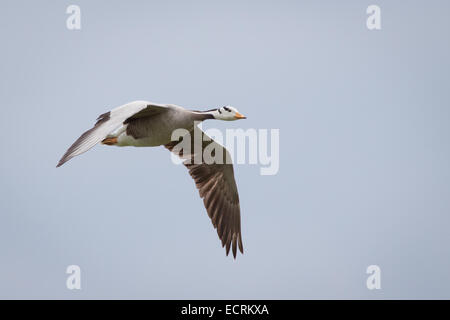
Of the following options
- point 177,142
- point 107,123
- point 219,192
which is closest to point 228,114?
point 177,142

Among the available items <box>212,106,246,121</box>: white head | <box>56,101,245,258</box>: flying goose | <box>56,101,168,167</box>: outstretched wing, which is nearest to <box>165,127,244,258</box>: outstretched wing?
<box>56,101,245,258</box>: flying goose

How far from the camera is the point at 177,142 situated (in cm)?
1366

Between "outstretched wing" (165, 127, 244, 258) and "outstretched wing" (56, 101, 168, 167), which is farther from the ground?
"outstretched wing" (56, 101, 168, 167)

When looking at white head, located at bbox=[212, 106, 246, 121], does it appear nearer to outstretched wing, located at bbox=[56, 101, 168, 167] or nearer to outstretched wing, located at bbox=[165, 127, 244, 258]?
outstretched wing, located at bbox=[56, 101, 168, 167]

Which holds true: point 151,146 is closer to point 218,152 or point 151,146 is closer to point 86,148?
point 218,152

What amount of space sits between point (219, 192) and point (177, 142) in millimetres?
1315

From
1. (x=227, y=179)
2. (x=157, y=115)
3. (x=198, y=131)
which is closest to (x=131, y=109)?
(x=157, y=115)

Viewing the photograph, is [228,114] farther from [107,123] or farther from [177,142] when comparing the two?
[107,123]

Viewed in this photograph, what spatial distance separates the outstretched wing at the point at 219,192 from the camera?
13766 mm

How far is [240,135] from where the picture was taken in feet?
43.1

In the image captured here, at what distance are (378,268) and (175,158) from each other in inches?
177

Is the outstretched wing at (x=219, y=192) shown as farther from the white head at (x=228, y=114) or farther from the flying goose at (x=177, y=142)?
the white head at (x=228, y=114)

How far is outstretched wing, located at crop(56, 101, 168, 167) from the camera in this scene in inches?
388

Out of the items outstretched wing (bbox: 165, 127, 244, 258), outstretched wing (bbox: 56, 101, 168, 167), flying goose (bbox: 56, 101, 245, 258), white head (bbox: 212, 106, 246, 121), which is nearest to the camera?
outstretched wing (bbox: 56, 101, 168, 167)
